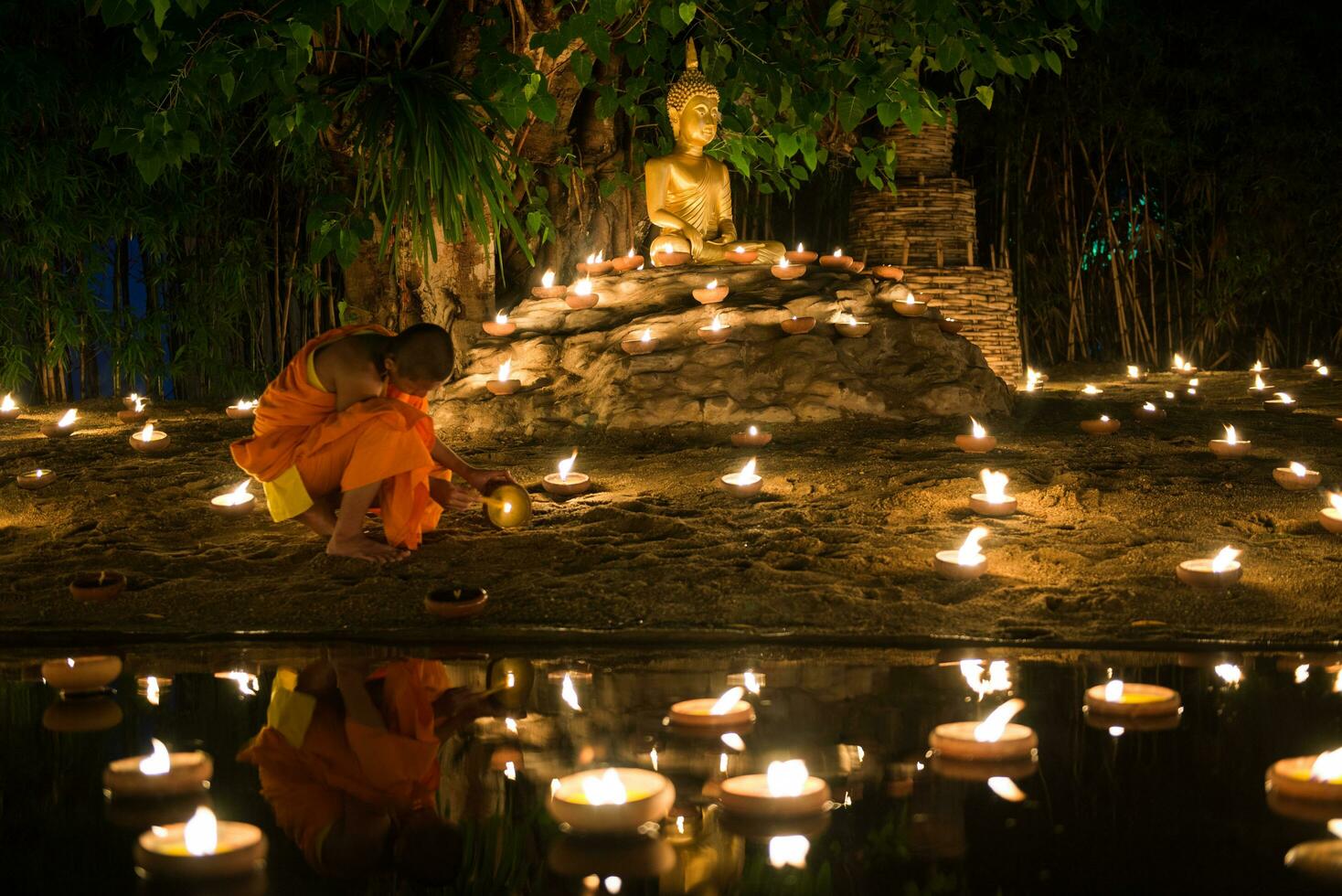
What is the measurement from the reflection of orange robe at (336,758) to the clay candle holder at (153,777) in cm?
12

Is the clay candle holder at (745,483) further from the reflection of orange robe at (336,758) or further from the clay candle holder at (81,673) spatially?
the clay candle holder at (81,673)

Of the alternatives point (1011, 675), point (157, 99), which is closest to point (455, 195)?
point (157, 99)

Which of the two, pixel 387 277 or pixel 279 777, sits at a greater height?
pixel 387 277

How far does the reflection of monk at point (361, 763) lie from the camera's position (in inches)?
79.1

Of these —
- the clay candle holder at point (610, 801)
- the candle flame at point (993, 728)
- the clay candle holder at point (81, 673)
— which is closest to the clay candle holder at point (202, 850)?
the clay candle holder at point (610, 801)

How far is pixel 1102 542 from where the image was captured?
163 inches

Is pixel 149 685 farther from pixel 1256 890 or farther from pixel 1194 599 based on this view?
pixel 1194 599

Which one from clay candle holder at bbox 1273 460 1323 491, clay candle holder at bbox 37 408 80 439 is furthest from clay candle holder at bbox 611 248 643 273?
clay candle holder at bbox 1273 460 1323 491

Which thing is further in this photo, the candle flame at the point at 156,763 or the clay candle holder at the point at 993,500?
the clay candle holder at the point at 993,500

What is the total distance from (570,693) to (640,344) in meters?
3.54

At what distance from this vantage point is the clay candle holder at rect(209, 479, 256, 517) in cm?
470

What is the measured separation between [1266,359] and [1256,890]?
10.1 m

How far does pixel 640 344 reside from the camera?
20.7 ft

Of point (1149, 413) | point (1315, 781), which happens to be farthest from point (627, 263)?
point (1315, 781)
